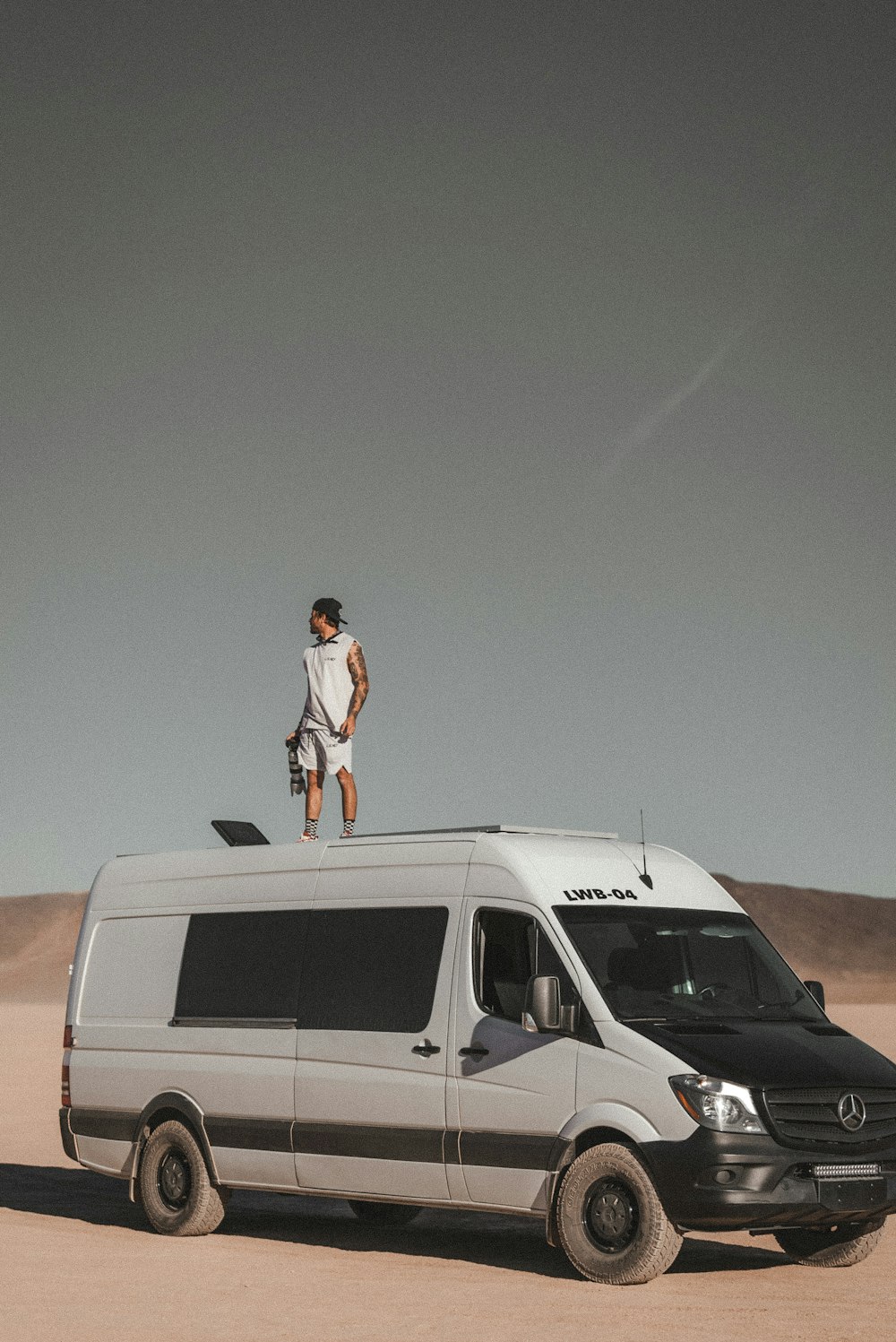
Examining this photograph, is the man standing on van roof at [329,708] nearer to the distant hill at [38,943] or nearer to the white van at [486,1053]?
the white van at [486,1053]

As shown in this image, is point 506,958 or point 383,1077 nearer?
point 506,958

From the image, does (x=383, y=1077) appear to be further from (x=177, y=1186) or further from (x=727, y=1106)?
(x=727, y=1106)

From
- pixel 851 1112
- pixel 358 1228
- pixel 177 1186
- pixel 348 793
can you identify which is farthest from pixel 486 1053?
pixel 348 793

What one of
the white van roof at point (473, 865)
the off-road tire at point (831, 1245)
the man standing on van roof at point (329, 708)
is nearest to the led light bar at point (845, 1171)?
the off-road tire at point (831, 1245)

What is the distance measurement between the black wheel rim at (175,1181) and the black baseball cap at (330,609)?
572 centimetres

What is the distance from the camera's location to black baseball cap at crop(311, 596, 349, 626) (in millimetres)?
19859

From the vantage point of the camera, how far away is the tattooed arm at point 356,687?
1970cm

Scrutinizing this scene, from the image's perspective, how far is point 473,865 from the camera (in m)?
14.1

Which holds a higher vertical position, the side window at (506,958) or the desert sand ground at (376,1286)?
the side window at (506,958)

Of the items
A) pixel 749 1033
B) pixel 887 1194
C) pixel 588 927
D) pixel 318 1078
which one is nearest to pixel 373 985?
pixel 318 1078

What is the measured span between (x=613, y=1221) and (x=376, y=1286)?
1.47m

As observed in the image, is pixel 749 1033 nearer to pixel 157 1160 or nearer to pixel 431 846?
pixel 431 846

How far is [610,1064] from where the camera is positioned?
1288 cm

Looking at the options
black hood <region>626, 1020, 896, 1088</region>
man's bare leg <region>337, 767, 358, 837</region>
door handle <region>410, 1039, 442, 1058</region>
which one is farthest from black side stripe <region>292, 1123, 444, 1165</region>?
man's bare leg <region>337, 767, 358, 837</region>
